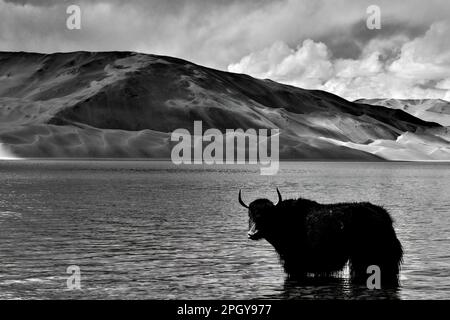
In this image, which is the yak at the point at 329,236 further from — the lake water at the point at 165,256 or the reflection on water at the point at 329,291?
the lake water at the point at 165,256

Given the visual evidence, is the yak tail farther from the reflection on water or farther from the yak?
the reflection on water

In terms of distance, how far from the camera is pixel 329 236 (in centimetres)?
1520

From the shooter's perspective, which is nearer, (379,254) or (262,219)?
(379,254)

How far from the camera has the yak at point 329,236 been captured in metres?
15.0

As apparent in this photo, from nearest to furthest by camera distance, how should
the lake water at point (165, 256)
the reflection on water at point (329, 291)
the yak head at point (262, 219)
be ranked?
the reflection on water at point (329, 291)
the lake water at point (165, 256)
the yak head at point (262, 219)

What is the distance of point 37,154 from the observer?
185500 millimetres

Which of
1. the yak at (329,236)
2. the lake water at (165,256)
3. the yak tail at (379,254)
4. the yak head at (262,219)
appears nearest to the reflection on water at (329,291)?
the lake water at (165,256)

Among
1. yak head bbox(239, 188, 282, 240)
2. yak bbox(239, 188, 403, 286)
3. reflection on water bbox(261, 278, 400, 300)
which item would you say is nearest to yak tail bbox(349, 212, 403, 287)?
yak bbox(239, 188, 403, 286)

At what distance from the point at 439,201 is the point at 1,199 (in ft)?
101

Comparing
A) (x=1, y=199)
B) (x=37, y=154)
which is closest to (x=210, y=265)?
(x=1, y=199)

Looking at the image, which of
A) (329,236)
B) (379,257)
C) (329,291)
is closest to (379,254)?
(379,257)

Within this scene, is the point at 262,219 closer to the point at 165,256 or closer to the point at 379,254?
the point at 379,254

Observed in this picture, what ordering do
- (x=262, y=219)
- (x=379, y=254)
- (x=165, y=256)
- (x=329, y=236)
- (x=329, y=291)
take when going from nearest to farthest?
(x=379, y=254)
(x=329, y=236)
(x=329, y=291)
(x=262, y=219)
(x=165, y=256)
